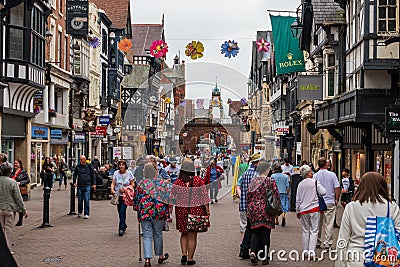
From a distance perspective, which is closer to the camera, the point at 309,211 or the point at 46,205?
the point at 309,211

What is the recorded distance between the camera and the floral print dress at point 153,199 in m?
10.9

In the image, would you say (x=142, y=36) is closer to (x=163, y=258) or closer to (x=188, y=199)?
(x=163, y=258)

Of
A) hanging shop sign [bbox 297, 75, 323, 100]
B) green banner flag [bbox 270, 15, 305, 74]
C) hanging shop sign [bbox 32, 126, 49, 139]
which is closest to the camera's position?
hanging shop sign [bbox 297, 75, 323, 100]

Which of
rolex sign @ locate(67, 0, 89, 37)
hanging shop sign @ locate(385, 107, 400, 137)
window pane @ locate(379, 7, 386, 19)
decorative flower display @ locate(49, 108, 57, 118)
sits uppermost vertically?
rolex sign @ locate(67, 0, 89, 37)

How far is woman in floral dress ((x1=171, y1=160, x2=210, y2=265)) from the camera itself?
10.8 metres

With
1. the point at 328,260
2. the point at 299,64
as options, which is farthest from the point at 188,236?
the point at 299,64

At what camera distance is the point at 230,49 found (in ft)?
50.0

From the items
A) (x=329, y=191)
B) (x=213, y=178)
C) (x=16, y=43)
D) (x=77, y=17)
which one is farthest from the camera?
(x=77, y=17)

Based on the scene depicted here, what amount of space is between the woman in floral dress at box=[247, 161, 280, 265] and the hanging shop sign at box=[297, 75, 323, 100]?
16.5m

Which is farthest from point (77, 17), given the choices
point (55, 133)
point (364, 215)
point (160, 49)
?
point (364, 215)

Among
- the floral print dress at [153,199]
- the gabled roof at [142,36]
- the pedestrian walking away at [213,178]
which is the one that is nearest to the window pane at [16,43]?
the pedestrian walking away at [213,178]

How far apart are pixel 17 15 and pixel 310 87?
39.1 feet

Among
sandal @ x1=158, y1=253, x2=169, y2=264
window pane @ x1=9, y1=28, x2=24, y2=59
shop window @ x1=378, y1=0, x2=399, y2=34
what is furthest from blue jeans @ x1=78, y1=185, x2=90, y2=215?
shop window @ x1=378, y1=0, x2=399, y2=34

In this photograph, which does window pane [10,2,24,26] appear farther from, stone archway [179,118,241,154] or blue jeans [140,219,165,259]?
blue jeans [140,219,165,259]
